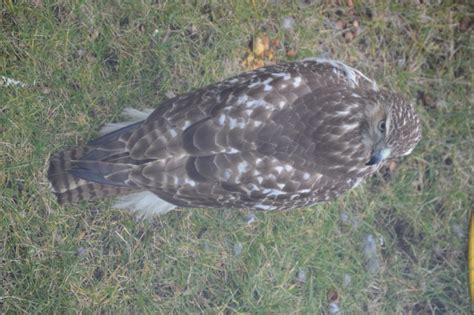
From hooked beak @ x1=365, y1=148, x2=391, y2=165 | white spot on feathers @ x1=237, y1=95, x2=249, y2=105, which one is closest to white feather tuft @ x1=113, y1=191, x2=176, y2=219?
white spot on feathers @ x1=237, y1=95, x2=249, y2=105

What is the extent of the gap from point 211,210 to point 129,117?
87 cm

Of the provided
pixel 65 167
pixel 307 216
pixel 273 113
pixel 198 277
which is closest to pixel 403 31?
pixel 307 216

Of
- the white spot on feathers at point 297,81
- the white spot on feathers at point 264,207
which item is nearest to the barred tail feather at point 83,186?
the white spot on feathers at point 264,207

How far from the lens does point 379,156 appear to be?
3.49m

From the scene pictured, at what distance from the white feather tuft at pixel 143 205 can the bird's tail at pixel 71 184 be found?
26 centimetres

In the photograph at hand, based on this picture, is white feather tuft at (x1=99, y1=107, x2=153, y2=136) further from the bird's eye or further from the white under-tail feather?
the bird's eye

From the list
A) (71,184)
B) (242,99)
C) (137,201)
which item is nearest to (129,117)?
(137,201)

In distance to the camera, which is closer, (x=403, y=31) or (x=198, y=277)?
(x=198, y=277)

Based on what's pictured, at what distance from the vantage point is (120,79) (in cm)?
412

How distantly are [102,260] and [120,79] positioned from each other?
1.23m

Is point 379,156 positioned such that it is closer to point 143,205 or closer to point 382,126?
point 382,126

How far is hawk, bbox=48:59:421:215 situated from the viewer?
321 centimetres

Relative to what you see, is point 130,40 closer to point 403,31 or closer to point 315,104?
point 315,104

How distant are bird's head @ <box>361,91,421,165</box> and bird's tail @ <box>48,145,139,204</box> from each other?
1.42 metres
